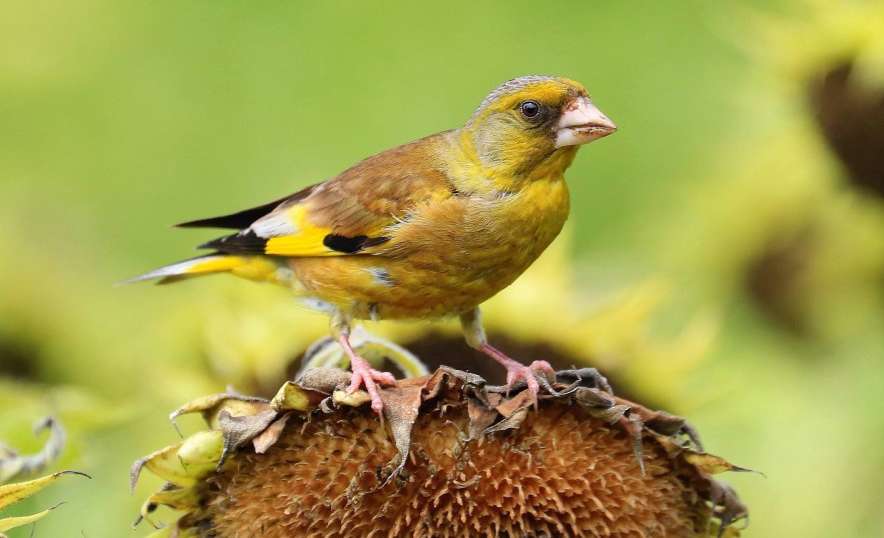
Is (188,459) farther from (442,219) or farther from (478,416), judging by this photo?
(442,219)

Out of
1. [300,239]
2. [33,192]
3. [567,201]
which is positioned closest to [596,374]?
[567,201]

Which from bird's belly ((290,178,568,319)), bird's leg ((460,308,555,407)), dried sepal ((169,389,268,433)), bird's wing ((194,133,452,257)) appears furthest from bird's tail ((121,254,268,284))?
dried sepal ((169,389,268,433))

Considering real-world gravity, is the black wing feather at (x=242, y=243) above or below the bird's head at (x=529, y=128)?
below

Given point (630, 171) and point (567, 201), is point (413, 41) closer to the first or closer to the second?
point (630, 171)

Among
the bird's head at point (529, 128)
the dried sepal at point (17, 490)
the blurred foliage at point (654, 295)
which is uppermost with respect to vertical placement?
the bird's head at point (529, 128)

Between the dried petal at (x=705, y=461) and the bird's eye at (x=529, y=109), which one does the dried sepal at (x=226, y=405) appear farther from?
the bird's eye at (x=529, y=109)

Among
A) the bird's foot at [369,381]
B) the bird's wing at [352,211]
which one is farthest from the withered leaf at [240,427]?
the bird's wing at [352,211]

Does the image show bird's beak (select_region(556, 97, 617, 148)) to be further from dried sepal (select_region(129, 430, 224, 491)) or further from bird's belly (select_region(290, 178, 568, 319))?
dried sepal (select_region(129, 430, 224, 491))
